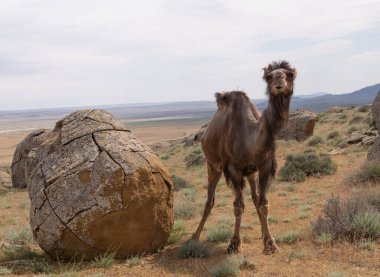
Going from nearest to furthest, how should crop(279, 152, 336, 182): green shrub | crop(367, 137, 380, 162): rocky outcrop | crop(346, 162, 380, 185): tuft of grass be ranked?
crop(346, 162, 380, 185): tuft of grass
crop(367, 137, 380, 162): rocky outcrop
crop(279, 152, 336, 182): green shrub

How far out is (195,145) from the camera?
1351 inches

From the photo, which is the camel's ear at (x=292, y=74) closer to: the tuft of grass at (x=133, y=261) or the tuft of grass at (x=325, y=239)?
the tuft of grass at (x=325, y=239)

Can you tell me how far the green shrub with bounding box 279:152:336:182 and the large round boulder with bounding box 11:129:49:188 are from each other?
11.5 m

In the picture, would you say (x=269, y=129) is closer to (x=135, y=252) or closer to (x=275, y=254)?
(x=275, y=254)

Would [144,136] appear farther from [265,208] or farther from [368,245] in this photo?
[368,245]

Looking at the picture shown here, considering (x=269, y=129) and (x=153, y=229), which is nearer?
(x=269, y=129)

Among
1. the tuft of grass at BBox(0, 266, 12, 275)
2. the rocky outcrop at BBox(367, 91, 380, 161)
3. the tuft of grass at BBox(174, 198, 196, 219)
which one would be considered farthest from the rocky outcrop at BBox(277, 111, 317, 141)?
the tuft of grass at BBox(0, 266, 12, 275)

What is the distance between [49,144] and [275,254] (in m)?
4.59

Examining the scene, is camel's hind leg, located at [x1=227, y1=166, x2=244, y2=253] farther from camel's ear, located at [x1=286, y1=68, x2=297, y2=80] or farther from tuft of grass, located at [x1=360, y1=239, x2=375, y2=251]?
tuft of grass, located at [x1=360, y1=239, x2=375, y2=251]

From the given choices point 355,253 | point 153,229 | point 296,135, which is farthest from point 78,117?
point 296,135

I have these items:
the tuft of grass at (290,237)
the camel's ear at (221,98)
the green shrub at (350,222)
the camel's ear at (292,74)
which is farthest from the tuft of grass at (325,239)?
the camel's ear at (221,98)

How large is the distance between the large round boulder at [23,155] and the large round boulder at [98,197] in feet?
44.0

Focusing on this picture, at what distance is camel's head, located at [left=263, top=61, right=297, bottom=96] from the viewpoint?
6.45 metres

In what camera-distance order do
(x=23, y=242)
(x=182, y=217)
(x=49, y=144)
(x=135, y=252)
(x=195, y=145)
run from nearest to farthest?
(x=135, y=252) < (x=49, y=144) < (x=23, y=242) < (x=182, y=217) < (x=195, y=145)
